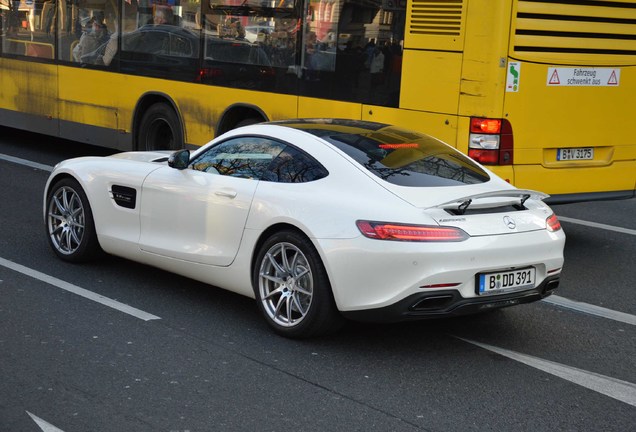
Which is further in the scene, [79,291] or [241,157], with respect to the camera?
[79,291]

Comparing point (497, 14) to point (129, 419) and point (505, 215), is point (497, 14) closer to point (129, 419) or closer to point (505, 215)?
point (505, 215)

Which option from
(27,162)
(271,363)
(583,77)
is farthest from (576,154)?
Answer: (27,162)

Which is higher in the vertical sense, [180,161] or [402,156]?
[402,156]

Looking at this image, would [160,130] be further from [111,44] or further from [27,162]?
[27,162]

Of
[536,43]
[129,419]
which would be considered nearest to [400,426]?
[129,419]

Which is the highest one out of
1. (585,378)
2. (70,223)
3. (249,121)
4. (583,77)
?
(583,77)

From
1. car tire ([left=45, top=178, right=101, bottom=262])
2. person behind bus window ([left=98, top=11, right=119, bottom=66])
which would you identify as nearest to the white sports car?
car tire ([left=45, top=178, right=101, bottom=262])

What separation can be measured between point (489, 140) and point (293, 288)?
339cm

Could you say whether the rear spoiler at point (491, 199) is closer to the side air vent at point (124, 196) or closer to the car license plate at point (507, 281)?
the car license plate at point (507, 281)

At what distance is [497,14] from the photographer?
8.84m

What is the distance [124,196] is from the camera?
7.74 meters

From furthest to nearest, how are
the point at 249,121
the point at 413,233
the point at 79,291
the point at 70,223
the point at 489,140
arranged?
the point at 249,121
the point at 489,140
the point at 70,223
the point at 79,291
the point at 413,233

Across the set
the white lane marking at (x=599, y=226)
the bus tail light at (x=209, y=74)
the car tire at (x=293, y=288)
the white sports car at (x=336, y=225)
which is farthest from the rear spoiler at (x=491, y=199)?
the bus tail light at (x=209, y=74)

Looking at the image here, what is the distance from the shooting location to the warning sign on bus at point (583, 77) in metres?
9.41
